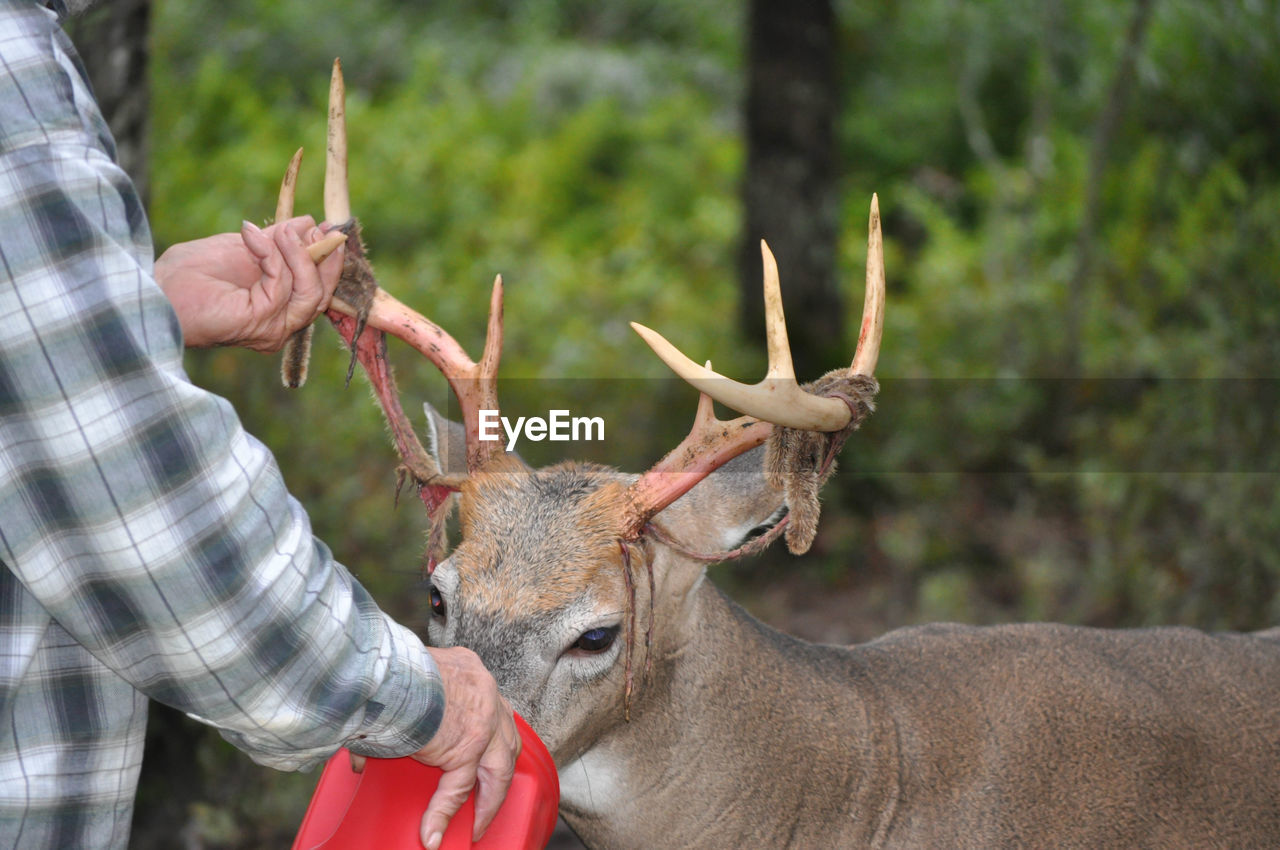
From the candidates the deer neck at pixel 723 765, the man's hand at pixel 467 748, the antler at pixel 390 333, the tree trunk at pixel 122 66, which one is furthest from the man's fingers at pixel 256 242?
the tree trunk at pixel 122 66

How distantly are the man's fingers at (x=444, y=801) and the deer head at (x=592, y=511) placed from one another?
23.1 inches

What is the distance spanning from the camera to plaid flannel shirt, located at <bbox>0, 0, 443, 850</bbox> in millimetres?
1860

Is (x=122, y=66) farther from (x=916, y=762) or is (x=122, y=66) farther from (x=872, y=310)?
(x=916, y=762)

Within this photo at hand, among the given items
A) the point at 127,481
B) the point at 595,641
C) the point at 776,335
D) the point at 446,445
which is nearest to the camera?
the point at 127,481

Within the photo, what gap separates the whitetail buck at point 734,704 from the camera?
311cm

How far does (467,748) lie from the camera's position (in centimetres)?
235

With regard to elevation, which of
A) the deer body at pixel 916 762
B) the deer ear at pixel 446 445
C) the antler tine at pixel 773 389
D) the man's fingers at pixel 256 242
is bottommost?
the deer body at pixel 916 762

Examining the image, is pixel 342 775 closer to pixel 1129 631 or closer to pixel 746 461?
pixel 746 461

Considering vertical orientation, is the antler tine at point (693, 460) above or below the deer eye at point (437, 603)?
above

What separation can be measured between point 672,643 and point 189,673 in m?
1.55

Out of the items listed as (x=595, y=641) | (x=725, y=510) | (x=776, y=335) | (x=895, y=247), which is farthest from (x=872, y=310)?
(x=895, y=247)

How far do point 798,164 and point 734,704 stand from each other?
617 centimetres

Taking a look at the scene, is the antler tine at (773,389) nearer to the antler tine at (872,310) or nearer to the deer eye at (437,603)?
the antler tine at (872,310)

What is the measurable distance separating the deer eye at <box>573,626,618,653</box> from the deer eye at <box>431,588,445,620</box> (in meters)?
0.40
